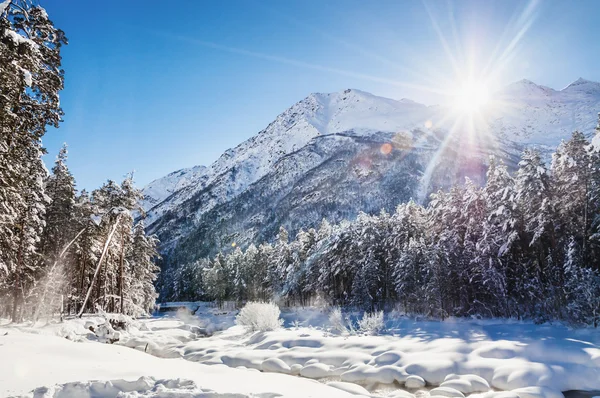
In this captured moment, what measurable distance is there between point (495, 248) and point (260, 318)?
67.2 ft

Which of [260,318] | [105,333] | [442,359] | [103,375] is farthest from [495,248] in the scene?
[103,375]

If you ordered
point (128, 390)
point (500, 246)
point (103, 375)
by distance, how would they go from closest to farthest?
point (128, 390) → point (103, 375) → point (500, 246)

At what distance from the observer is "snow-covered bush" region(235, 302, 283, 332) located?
30219 mm

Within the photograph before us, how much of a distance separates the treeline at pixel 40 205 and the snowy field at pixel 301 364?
3337 millimetres

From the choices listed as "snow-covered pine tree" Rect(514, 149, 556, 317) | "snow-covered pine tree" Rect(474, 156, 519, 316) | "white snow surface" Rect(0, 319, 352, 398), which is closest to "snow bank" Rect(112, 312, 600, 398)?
"snow-covered pine tree" Rect(514, 149, 556, 317)

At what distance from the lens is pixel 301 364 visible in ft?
58.8

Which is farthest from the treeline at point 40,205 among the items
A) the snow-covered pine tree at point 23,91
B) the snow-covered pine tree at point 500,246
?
the snow-covered pine tree at point 500,246

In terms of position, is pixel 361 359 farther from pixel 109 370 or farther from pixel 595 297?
pixel 595 297

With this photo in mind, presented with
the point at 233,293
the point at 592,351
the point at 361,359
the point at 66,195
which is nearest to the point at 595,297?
the point at 592,351

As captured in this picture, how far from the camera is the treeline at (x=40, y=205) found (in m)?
9.56

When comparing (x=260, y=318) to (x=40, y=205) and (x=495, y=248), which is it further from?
(x=495, y=248)

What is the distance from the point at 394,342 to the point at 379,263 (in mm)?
25277

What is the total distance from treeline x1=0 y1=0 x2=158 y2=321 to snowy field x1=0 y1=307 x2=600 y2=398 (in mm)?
3337

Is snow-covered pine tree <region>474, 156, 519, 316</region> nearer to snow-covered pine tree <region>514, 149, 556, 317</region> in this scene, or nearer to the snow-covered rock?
snow-covered pine tree <region>514, 149, 556, 317</region>
